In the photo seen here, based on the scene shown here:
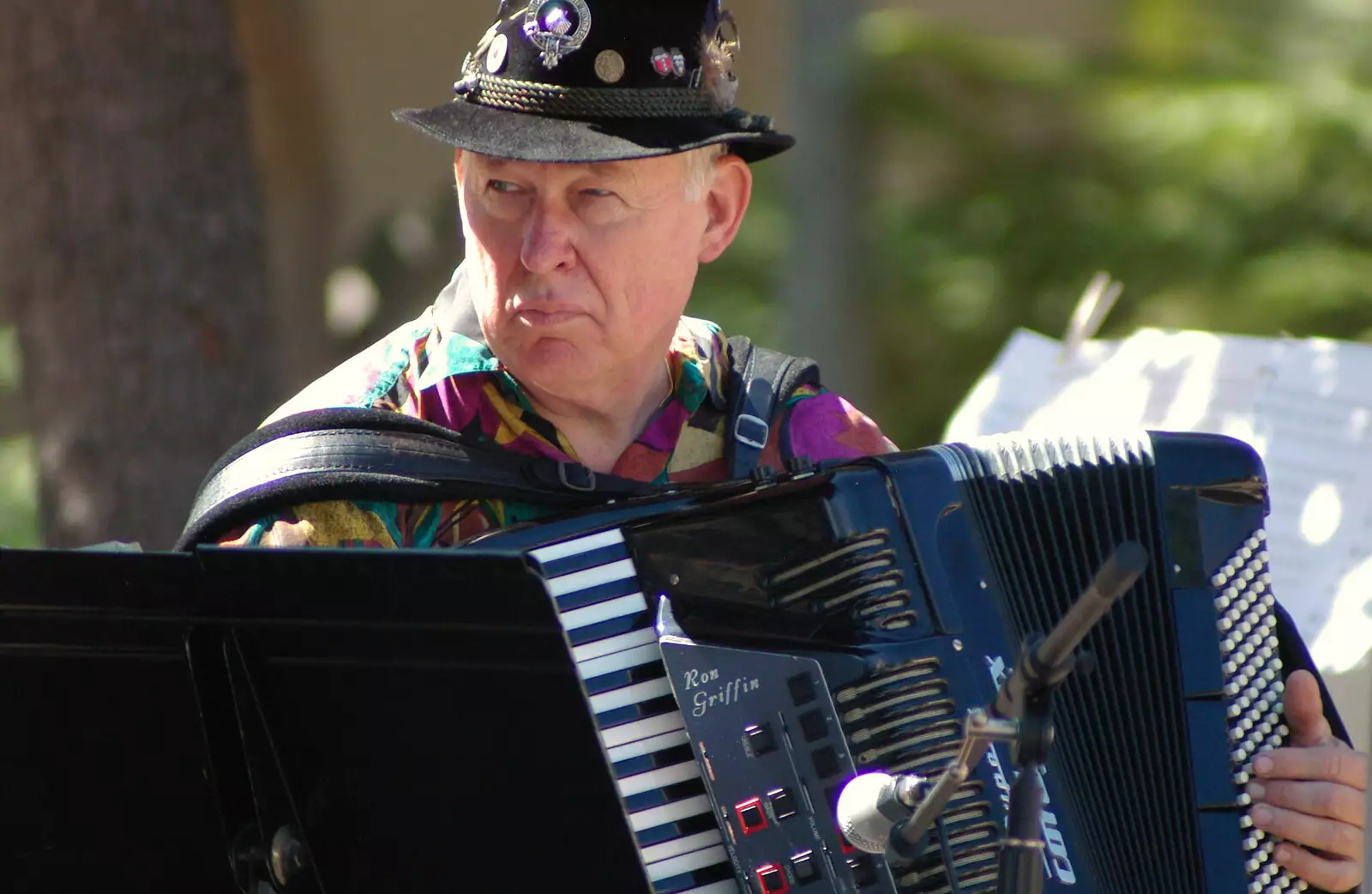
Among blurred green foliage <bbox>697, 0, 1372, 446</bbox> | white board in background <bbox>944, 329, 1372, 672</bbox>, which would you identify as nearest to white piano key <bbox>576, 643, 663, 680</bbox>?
white board in background <bbox>944, 329, 1372, 672</bbox>

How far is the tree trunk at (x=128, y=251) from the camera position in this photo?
349 centimetres

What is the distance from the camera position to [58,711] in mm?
1854

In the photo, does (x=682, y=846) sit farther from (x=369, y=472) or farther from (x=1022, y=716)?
(x=369, y=472)

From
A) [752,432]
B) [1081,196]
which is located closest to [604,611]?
[752,432]

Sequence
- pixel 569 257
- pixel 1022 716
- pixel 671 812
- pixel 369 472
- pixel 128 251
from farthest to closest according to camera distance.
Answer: pixel 128 251, pixel 569 257, pixel 369 472, pixel 671 812, pixel 1022 716

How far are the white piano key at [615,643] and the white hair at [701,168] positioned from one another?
0.70 m

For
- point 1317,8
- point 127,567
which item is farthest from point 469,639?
point 1317,8

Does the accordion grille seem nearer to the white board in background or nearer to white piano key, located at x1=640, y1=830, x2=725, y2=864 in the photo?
white piano key, located at x1=640, y1=830, x2=725, y2=864

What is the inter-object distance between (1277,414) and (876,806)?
5.60 ft

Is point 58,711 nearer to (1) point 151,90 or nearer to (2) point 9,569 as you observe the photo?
(2) point 9,569

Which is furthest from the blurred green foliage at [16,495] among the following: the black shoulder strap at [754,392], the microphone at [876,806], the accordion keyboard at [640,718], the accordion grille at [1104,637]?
the microphone at [876,806]

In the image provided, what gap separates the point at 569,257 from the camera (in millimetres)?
2314

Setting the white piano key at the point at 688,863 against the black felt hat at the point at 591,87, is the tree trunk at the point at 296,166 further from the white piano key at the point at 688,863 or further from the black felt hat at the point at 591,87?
the white piano key at the point at 688,863

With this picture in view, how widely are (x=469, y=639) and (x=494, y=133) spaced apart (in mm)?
844
